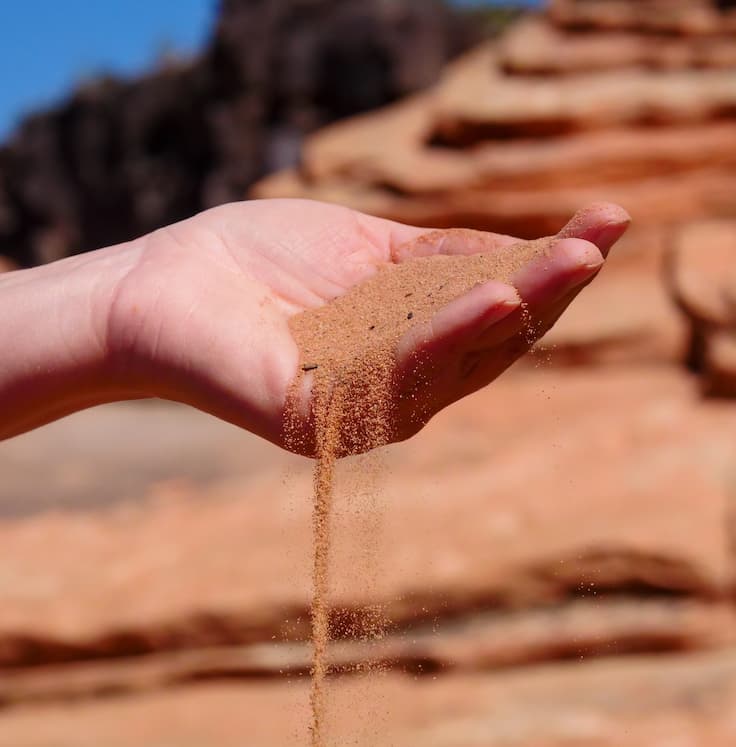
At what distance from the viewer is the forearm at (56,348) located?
1.45 m

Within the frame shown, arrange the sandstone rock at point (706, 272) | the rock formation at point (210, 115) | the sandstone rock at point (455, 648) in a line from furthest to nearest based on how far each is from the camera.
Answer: the rock formation at point (210, 115), the sandstone rock at point (706, 272), the sandstone rock at point (455, 648)

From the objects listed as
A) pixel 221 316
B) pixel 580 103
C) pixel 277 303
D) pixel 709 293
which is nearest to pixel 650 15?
pixel 580 103

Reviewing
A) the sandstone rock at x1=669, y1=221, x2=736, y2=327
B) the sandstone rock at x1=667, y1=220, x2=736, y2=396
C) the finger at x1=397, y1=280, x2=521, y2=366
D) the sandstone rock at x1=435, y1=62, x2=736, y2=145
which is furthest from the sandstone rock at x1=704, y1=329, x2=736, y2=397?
the finger at x1=397, y1=280, x2=521, y2=366

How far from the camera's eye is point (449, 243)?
1.49 meters

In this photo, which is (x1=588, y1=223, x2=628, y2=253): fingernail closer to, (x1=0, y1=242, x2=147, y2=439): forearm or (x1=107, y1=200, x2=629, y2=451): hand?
(x1=107, y1=200, x2=629, y2=451): hand

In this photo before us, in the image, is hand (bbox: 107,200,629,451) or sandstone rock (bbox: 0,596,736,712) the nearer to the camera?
hand (bbox: 107,200,629,451)

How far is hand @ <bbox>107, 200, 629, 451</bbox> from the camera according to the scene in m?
1.13

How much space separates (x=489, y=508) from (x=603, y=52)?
2.96 metres

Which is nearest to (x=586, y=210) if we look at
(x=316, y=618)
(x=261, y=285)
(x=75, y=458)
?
(x=261, y=285)

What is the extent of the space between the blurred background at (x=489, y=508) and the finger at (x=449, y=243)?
12.7 inches

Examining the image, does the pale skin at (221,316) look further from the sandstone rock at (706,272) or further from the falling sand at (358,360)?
the sandstone rock at (706,272)

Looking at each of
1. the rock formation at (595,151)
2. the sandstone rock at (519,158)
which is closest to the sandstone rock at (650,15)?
the rock formation at (595,151)

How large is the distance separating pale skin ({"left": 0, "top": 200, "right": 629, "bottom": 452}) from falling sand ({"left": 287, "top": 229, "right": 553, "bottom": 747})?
2 centimetres

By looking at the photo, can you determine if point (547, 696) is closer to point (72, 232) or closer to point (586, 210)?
point (586, 210)
